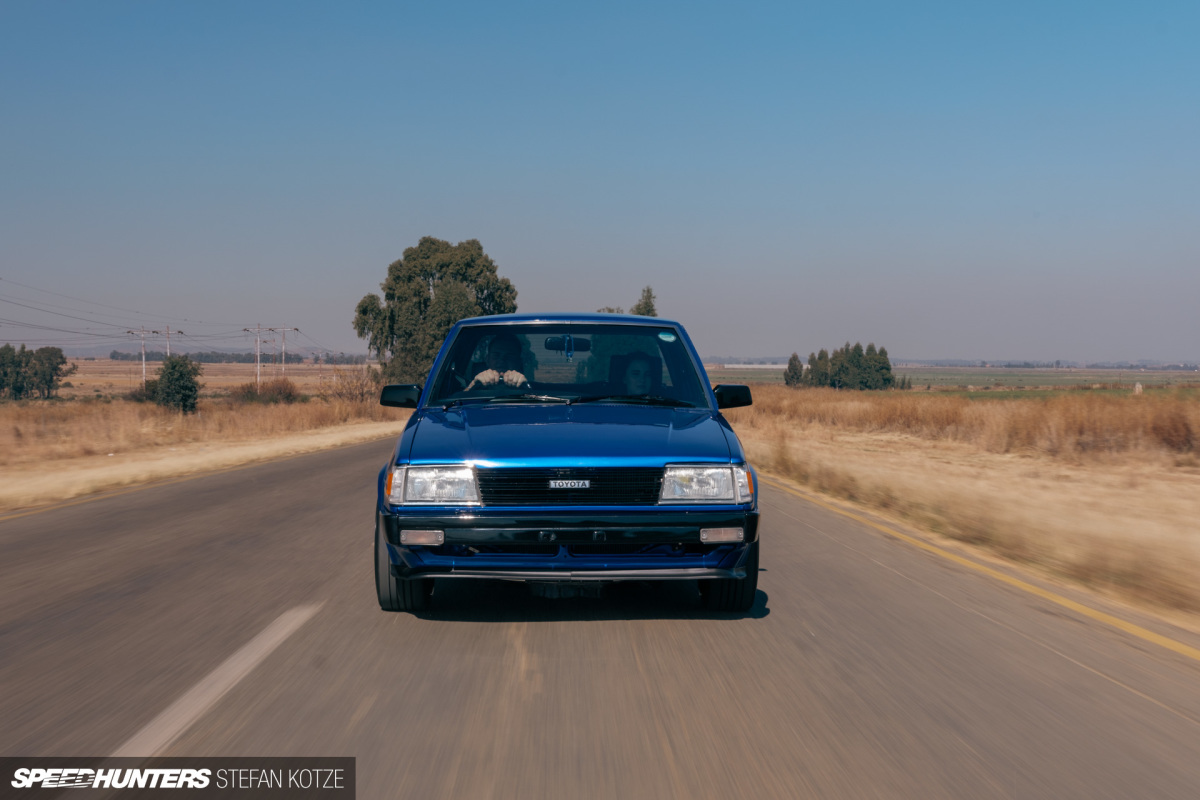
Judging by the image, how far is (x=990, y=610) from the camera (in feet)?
20.4

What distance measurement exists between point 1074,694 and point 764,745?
168cm

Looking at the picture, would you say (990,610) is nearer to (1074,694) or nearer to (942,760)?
(1074,694)

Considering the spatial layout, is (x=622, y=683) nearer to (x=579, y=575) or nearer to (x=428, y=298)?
(x=579, y=575)

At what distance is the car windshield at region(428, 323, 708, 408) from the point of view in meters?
6.66

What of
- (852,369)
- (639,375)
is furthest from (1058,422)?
(852,369)

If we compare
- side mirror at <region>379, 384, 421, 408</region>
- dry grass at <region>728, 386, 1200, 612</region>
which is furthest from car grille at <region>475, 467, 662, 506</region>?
dry grass at <region>728, 386, 1200, 612</region>

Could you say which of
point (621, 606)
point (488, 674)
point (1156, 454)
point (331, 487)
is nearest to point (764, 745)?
point (488, 674)

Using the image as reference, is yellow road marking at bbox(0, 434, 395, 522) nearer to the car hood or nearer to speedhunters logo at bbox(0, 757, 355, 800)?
the car hood

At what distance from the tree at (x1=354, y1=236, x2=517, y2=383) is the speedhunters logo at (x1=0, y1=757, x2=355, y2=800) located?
2558 inches

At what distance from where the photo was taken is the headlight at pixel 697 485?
17.0 ft

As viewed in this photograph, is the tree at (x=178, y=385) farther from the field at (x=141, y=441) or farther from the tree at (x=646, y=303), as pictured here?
the tree at (x=646, y=303)

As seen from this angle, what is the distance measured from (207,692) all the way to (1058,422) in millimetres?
20487

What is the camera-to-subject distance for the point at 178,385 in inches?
1774

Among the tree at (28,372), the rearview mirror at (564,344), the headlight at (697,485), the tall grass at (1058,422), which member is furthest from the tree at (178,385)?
the tree at (28,372)
